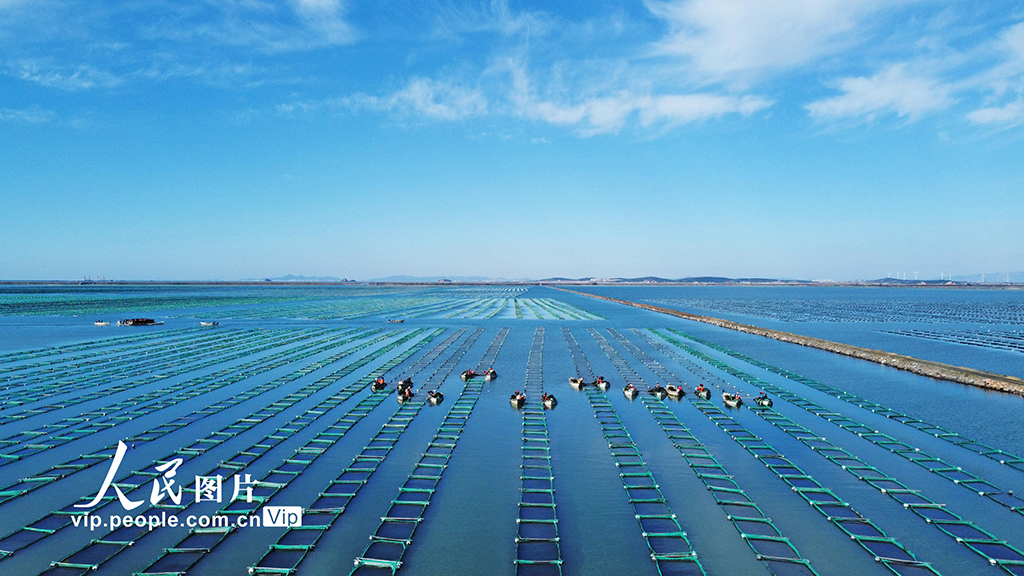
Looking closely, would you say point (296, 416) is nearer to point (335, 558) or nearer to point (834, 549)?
point (335, 558)

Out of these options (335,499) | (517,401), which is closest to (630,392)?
(517,401)

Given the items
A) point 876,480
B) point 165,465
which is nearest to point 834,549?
point 876,480

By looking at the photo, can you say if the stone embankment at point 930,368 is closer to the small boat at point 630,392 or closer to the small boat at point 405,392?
the small boat at point 630,392

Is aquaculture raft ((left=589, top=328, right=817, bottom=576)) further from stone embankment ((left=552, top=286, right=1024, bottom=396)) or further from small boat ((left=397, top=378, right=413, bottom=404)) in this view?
stone embankment ((left=552, top=286, right=1024, bottom=396))

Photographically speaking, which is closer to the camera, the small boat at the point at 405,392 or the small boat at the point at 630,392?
the small boat at the point at 405,392

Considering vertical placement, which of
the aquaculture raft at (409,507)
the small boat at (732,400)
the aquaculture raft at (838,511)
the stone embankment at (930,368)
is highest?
the stone embankment at (930,368)

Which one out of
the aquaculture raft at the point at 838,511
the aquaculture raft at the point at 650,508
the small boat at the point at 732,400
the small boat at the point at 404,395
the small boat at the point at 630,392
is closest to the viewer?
the aquaculture raft at the point at 838,511

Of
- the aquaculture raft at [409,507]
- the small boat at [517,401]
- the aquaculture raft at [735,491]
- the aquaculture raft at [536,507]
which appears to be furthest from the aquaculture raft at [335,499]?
the aquaculture raft at [735,491]
